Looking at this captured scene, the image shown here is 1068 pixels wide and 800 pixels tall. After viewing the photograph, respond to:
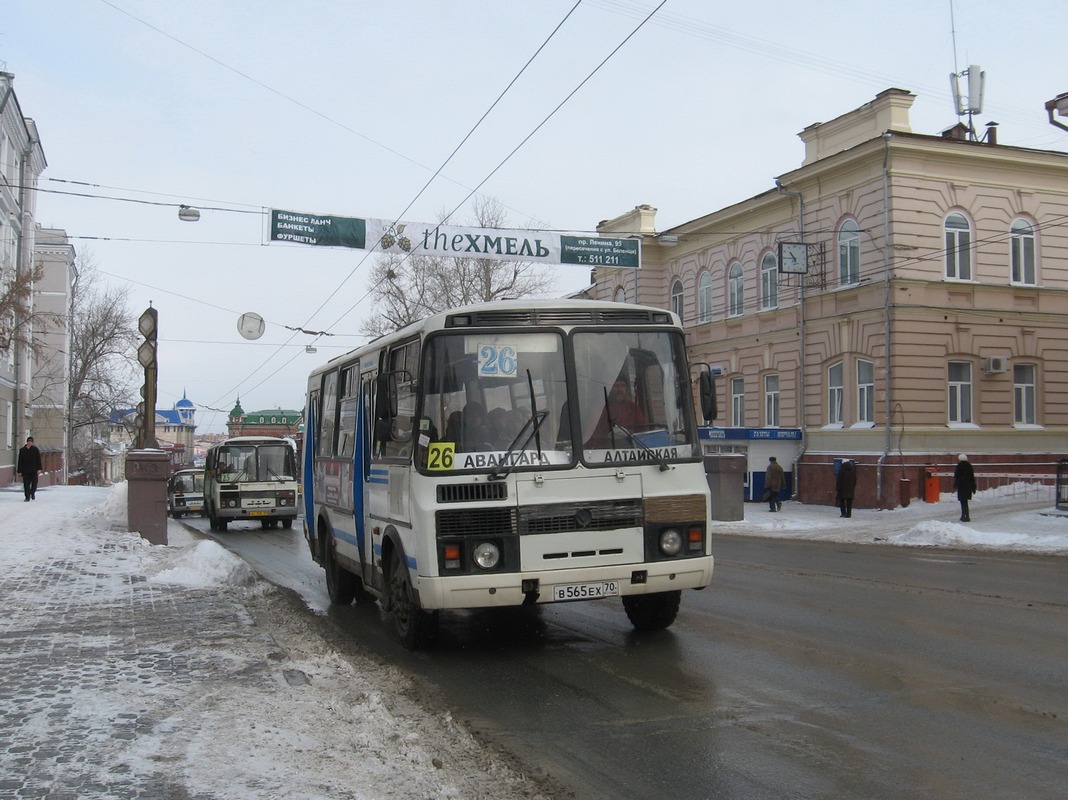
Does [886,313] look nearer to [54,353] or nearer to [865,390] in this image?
[865,390]

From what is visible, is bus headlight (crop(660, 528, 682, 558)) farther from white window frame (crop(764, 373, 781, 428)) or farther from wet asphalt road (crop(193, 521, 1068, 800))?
white window frame (crop(764, 373, 781, 428))

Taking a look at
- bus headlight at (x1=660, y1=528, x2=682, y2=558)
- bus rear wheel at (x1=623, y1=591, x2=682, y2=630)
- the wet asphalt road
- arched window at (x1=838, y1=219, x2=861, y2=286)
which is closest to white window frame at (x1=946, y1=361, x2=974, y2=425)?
arched window at (x1=838, y1=219, x2=861, y2=286)

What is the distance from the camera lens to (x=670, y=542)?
27.1 ft

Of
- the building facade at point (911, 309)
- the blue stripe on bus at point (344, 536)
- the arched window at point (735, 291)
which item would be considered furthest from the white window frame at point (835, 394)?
the blue stripe on bus at point (344, 536)

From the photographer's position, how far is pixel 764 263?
35281 mm

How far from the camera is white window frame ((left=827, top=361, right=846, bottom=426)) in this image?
31.3 m

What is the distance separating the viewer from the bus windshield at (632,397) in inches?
324

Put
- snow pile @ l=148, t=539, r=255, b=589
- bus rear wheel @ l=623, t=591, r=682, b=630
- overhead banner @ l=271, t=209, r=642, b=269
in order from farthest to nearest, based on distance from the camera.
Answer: overhead banner @ l=271, t=209, r=642, b=269 < snow pile @ l=148, t=539, r=255, b=589 < bus rear wheel @ l=623, t=591, r=682, b=630

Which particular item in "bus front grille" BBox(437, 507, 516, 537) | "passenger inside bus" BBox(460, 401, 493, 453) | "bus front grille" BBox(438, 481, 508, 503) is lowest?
"bus front grille" BBox(437, 507, 516, 537)

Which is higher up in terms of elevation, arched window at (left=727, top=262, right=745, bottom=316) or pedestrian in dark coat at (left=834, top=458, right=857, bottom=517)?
arched window at (left=727, top=262, right=745, bottom=316)

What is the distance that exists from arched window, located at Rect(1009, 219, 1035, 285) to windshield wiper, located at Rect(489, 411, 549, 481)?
2650 cm

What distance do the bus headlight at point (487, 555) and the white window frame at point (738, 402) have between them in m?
29.5

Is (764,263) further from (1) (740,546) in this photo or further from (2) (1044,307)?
(1) (740,546)

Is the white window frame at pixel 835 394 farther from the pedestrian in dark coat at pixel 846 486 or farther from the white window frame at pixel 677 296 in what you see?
the white window frame at pixel 677 296
